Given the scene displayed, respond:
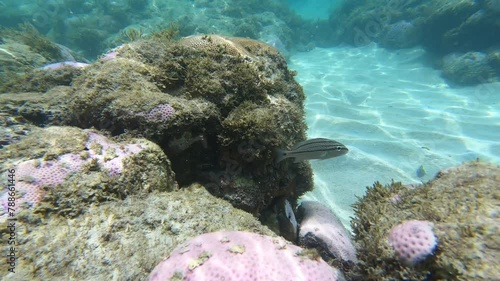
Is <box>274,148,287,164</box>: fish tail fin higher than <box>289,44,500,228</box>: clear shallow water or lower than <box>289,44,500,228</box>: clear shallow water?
lower

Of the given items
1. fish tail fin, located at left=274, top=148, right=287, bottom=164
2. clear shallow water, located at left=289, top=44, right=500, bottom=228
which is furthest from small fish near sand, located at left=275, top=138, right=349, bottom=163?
clear shallow water, located at left=289, top=44, right=500, bottom=228

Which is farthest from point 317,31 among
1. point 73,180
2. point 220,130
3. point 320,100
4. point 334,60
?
point 73,180

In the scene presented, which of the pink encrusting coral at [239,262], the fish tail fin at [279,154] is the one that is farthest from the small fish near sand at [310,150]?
the pink encrusting coral at [239,262]

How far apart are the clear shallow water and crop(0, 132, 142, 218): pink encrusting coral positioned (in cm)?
451

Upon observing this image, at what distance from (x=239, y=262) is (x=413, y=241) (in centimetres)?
117

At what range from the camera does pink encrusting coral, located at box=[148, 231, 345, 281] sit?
1.56 meters

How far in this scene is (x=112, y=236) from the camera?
191cm

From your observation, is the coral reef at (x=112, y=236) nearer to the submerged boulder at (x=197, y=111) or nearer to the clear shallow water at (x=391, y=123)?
the submerged boulder at (x=197, y=111)

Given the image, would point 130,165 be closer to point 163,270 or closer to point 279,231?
point 163,270

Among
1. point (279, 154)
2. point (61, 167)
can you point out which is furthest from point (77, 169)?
point (279, 154)

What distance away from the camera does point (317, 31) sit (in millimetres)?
24641

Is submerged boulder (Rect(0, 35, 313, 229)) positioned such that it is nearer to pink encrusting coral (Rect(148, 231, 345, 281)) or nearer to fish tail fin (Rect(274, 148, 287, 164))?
fish tail fin (Rect(274, 148, 287, 164))

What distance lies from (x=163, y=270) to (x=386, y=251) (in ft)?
5.05

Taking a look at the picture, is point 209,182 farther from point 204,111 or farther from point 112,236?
point 112,236
